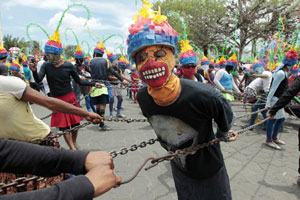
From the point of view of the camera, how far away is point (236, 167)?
329 centimetres

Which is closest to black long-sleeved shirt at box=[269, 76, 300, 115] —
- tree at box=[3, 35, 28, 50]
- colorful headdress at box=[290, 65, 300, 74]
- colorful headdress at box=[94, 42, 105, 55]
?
colorful headdress at box=[290, 65, 300, 74]

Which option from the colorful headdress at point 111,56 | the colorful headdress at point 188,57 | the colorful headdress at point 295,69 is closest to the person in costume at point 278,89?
the colorful headdress at point 295,69

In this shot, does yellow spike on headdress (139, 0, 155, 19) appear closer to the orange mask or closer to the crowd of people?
the crowd of people

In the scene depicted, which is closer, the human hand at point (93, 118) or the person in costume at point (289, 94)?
the human hand at point (93, 118)

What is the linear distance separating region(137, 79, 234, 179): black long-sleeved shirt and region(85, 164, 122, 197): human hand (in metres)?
0.62

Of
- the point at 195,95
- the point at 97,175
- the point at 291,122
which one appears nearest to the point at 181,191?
the point at 195,95

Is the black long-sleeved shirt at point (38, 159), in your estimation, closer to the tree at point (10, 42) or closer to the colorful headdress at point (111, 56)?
the colorful headdress at point (111, 56)

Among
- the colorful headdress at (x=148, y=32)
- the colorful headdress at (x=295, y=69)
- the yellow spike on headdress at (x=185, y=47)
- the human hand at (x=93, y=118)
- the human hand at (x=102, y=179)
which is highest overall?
the yellow spike on headdress at (x=185, y=47)

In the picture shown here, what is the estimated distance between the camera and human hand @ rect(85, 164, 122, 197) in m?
0.87

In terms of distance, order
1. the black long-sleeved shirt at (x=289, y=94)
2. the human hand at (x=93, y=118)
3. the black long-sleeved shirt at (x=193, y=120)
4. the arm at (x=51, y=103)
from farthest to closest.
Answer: the black long-sleeved shirt at (x=289, y=94), the human hand at (x=93, y=118), the arm at (x=51, y=103), the black long-sleeved shirt at (x=193, y=120)

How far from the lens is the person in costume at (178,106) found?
4.46 feet

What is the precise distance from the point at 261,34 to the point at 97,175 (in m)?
21.3

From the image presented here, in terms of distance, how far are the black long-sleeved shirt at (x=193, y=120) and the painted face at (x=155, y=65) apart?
164 mm

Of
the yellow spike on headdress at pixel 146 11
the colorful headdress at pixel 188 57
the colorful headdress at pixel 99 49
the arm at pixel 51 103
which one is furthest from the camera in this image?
the colorful headdress at pixel 99 49
